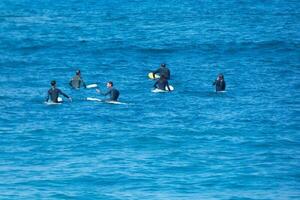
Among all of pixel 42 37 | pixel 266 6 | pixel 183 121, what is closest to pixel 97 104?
pixel 183 121

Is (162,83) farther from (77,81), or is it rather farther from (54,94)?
(54,94)

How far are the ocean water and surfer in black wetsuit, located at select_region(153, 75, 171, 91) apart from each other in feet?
2.66

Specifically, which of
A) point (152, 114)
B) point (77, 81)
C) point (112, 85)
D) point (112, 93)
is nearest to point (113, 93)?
point (112, 93)

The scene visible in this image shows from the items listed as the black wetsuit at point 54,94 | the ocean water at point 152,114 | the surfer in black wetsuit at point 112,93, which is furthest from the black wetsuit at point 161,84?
the black wetsuit at point 54,94

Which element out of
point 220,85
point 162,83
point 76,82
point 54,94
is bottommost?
point 54,94

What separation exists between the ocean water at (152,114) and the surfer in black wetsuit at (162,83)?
810 mm

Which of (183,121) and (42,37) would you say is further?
(42,37)

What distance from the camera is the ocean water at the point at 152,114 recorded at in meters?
40.8

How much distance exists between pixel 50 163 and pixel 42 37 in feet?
129

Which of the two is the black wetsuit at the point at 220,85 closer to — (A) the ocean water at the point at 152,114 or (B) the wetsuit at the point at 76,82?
(A) the ocean water at the point at 152,114

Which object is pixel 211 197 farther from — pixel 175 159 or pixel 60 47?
pixel 60 47

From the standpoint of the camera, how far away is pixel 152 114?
5212cm

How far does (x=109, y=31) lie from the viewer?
86188 millimetres

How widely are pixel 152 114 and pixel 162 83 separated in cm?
559
